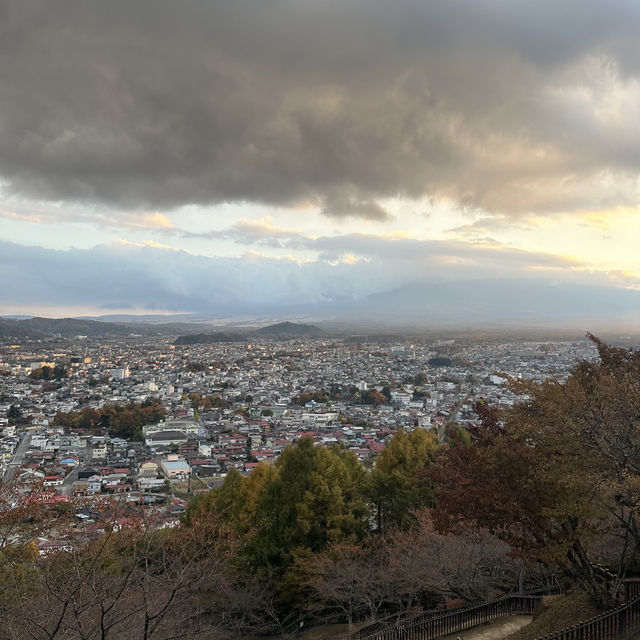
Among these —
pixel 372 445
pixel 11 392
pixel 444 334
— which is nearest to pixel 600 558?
pixel 372 445

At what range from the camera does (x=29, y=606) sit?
5887 mm

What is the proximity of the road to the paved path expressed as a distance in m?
25.0

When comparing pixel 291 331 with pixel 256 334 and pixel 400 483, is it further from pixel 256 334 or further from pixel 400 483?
pixel 400 483

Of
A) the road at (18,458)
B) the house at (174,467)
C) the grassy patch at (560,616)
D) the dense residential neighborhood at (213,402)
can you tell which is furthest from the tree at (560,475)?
the road at (18,458)

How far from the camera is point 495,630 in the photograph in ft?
24.3

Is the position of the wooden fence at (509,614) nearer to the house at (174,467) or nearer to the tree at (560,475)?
the tree at (560,475)

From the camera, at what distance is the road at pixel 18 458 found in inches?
1025

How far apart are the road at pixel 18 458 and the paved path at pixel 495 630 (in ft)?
82.0

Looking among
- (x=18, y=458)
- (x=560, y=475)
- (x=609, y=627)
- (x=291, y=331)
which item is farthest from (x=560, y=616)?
(x=291, y=331)

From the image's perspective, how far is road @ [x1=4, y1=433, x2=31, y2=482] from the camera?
26.0m

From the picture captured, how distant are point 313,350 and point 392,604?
90223 millimetres

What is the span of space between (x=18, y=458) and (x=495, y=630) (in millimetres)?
32667

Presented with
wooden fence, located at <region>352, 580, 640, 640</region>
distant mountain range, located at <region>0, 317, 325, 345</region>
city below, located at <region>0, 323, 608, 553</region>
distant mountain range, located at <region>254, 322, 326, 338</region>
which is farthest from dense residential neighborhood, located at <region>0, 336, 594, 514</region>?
distant mountain range, located at <region>254, 322, 326, 338</region>

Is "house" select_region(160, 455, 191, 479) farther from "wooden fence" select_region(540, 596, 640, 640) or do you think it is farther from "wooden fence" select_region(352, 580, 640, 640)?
"wooden fence" select_region(540, 596, 640, 640)
